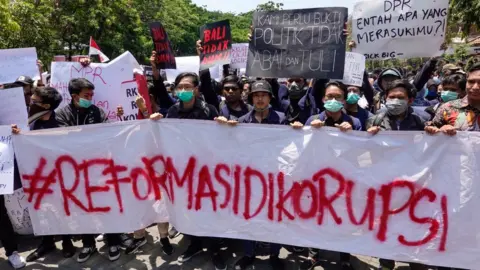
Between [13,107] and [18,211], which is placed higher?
[13,107]

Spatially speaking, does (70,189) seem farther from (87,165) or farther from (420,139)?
(420,139)

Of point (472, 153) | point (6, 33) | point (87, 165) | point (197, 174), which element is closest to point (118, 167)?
point (87, 165)

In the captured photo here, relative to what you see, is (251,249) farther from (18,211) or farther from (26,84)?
(26,84)

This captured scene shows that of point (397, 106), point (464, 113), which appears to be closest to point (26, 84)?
point (397, 106)

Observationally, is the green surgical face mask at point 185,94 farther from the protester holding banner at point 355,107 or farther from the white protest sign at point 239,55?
the white protest sign at point 239,55

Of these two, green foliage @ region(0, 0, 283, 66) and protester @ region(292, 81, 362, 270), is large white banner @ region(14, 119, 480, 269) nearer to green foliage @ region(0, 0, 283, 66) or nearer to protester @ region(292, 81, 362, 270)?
protester @ region(292, 81, 362, 270)

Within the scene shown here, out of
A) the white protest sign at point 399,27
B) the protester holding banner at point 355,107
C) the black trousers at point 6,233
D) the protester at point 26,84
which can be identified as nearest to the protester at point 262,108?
the protester holding banner at point 355,107

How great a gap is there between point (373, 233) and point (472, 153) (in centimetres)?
94

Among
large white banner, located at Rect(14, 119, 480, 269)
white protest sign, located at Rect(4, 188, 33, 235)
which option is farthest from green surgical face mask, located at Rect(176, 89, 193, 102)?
white protest sign, located at Rect(4, 188, 33, 235)

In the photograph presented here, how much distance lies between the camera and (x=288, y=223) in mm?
3121

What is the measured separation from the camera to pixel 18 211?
402 cm

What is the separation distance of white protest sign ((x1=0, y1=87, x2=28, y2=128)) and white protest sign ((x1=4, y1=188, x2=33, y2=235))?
872 mm

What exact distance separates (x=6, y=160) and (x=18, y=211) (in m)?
1.02

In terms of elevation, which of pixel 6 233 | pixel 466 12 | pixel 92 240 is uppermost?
pixel 466 12
